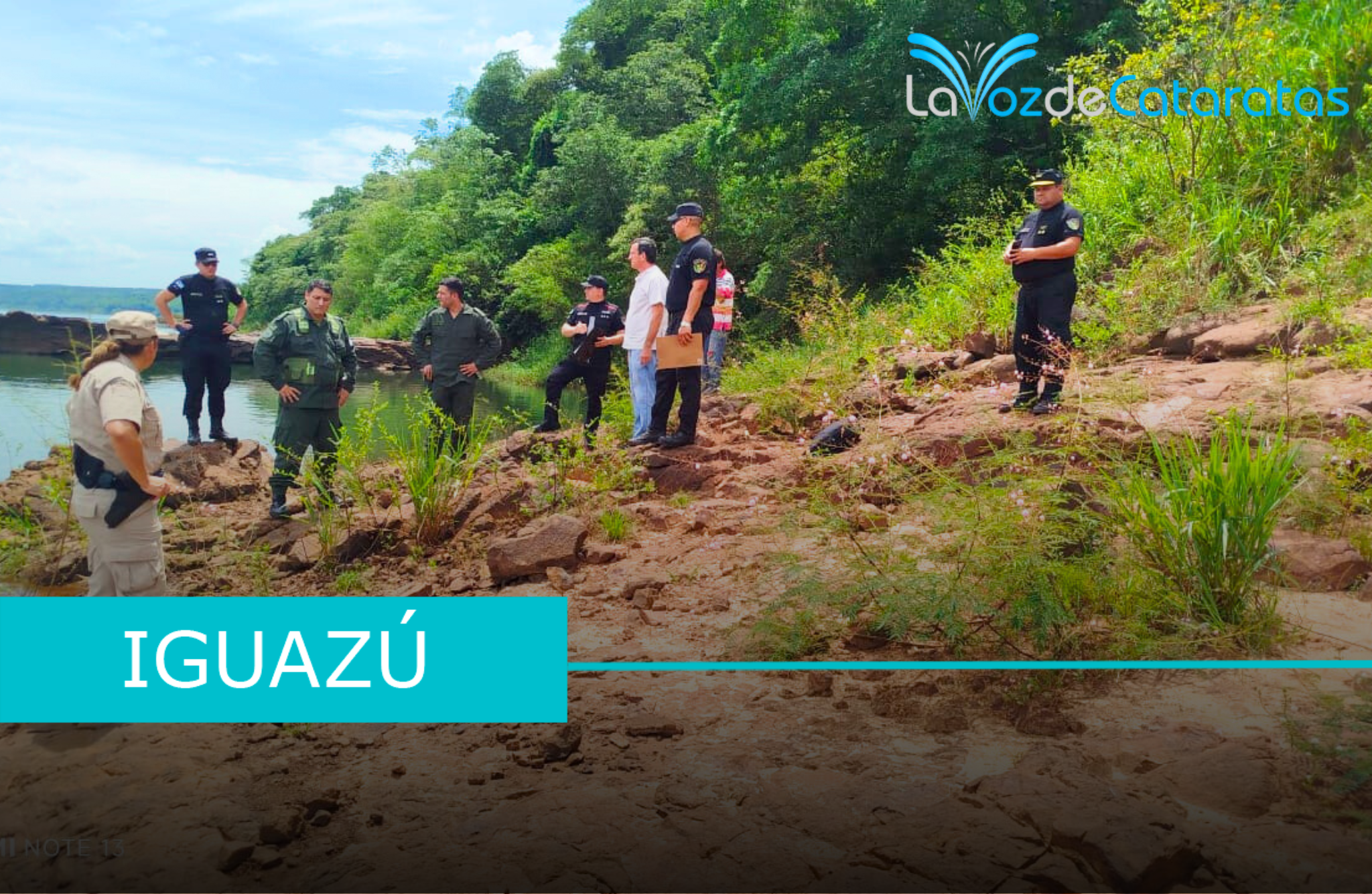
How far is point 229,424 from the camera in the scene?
25.9 ft

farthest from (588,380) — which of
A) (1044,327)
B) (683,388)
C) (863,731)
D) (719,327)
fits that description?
(863,731)

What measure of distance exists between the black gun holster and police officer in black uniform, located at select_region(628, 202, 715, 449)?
2997 millimetres

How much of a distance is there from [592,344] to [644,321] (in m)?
0.58

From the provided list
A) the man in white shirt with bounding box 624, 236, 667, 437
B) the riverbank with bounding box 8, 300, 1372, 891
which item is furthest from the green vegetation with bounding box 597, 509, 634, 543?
the man in white shirt with bounding box 624, 236, 667, 437

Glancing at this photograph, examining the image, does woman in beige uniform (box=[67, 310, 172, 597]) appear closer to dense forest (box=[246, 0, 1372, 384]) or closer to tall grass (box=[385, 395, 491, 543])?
tall grass (box=[385, 395, 491, 543])

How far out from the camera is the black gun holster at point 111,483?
3.42 m

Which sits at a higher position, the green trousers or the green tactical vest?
the green tactical vest

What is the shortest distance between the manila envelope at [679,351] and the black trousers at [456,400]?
1.42 meters

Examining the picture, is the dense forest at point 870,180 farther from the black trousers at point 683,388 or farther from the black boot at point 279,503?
the black boot at point 279,503

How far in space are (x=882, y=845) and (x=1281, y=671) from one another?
1533 mm

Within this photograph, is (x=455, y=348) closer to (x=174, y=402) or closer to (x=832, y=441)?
(x=832, y=441)

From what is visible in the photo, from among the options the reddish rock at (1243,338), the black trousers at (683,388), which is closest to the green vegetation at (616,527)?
the black trousers at (683,388)

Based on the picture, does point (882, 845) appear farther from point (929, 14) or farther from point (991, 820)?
point (929, 14)

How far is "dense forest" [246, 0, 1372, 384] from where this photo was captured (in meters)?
7.50
